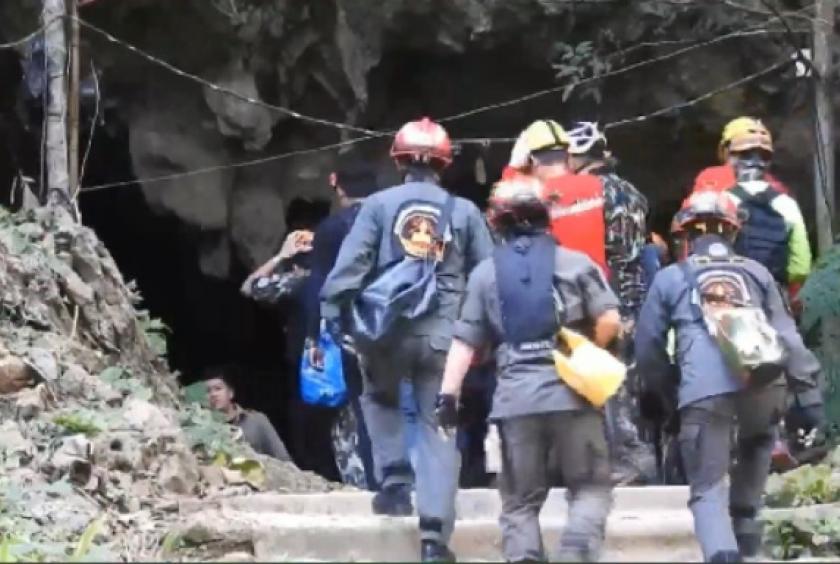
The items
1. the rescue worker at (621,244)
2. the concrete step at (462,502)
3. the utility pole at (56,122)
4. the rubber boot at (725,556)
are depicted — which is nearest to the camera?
the rubber boot at (725,556)

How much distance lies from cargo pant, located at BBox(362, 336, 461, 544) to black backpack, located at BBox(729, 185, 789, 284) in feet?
7.14

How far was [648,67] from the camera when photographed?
41.5 ft

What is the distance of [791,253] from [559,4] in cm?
536

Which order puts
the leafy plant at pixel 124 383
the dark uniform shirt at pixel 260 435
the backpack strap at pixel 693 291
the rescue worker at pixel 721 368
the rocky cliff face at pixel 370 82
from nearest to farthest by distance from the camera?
the rescue worker at pixel 721 368
the backpack strap at pixel 693 291
the leafy plant at pixel 124 383
the dark uniform shirt at pixel 260 435
the rocky cliff face at pixel 370 82

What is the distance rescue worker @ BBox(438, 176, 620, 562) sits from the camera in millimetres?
4965

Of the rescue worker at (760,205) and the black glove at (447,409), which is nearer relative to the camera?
the black glove at (447,409)

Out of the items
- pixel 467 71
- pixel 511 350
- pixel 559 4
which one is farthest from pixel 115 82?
pixel 511 350

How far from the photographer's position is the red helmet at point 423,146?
5.87m

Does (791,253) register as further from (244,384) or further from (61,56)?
(244,384)

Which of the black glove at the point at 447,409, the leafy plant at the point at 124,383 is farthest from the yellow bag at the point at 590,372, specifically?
the leafy plant at the point at 124,383

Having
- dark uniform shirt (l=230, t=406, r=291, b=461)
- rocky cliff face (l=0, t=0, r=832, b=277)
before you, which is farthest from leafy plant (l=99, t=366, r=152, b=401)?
rocky cliff face (l=0, t=0, r=832, b=277)

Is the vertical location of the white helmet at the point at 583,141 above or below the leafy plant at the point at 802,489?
above

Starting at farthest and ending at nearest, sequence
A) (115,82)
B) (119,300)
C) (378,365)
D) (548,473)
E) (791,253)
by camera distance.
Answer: (115,82), (119,300), (791,253), (378,365), (548,473)

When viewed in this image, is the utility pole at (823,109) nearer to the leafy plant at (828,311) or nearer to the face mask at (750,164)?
the leafy plant at (828,311)
